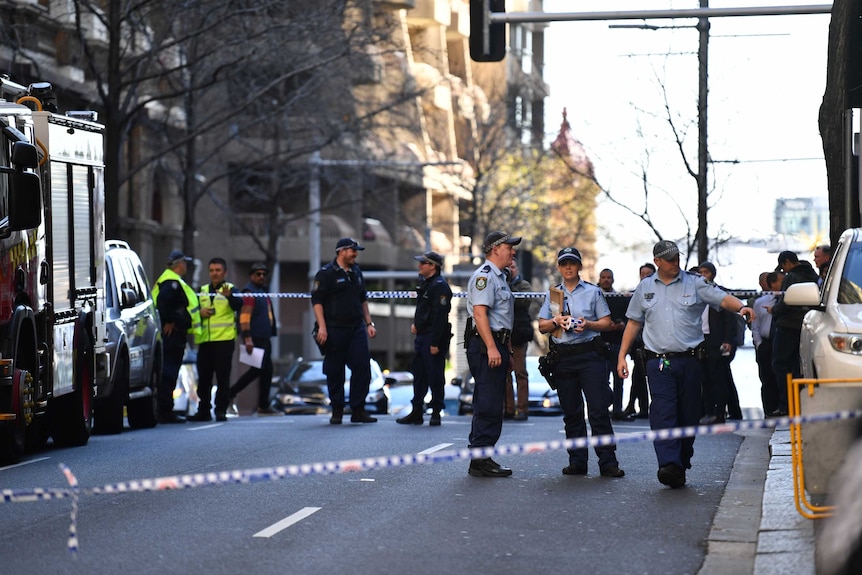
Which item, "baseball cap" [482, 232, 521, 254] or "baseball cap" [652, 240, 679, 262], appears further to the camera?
"baseball cap" [482, 232, 521, 254]

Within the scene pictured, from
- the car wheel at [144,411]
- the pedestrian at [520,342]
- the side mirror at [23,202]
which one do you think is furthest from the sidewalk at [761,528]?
the car wheel at [144,411]

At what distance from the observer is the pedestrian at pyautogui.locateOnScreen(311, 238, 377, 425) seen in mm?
18234

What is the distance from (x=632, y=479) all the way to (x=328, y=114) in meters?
26.0

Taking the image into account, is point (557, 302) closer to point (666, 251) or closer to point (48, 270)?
point (666, 251)

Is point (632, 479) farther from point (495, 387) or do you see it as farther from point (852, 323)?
point (852, 323)

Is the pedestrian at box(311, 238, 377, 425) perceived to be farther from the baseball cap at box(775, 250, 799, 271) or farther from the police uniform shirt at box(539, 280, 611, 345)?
the police uniform shirt at box(539, 280, 611, 345)

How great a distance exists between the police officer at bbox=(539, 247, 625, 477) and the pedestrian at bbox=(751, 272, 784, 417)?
729cm

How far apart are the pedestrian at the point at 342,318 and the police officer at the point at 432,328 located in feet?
2.00

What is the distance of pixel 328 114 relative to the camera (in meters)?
37.6

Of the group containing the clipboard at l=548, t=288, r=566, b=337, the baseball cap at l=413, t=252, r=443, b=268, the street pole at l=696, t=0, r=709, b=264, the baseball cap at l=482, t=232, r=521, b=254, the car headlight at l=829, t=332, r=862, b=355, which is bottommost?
the car headlight at l=829, t=332, r=862, b=355

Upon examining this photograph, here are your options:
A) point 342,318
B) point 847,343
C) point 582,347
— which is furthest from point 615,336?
point 847,343

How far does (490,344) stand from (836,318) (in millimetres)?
2699

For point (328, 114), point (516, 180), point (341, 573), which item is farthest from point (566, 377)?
point (516, 180)

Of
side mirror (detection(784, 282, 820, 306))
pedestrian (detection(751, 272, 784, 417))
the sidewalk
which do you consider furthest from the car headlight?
pedestrian (detection(751, 272, 784, 417))
